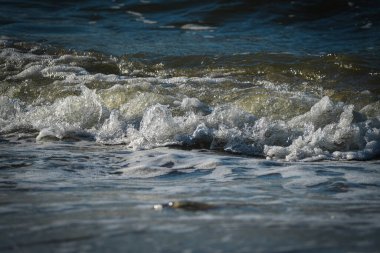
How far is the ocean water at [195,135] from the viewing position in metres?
2.31

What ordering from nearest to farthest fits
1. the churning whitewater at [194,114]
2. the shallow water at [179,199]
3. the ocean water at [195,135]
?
the shallow water at [179,199], the ocean water at [195,135], the churning whitewater at [194,114]

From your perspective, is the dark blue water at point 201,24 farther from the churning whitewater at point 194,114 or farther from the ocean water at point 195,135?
the churning whitewater at point 194,114

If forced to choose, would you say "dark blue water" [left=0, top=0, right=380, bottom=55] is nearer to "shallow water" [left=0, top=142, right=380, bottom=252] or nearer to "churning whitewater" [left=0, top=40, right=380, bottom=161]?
"churning whitewater" [left=0, top=40, right=380, bottom=161]

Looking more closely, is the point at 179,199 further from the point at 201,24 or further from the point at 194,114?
the point at 201,24

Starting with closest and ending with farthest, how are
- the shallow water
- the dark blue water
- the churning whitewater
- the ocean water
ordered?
the shallow water
the ocean water
the churning whitewater
the dark blue water

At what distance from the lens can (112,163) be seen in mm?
3957

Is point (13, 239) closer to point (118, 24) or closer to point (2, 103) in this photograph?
point (2, 103)

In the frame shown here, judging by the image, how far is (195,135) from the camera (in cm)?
466

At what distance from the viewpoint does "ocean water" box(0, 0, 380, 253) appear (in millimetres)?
2312

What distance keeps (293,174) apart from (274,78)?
2.98 metres

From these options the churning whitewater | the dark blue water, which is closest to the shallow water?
the churning whitewater

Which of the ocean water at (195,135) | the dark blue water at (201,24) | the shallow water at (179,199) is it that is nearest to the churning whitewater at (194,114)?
the ocean water at (195,135)

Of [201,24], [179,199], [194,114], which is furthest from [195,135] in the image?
[201,24]

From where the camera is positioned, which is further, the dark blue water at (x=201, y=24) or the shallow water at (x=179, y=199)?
the dark blue water at (x=201, y=24)
